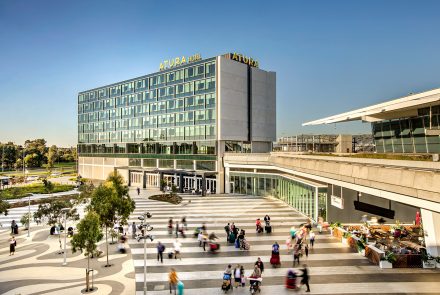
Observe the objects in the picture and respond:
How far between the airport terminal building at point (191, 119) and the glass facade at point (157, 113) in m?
0.19

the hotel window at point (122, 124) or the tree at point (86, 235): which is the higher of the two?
the hotel window at point (122, 124)

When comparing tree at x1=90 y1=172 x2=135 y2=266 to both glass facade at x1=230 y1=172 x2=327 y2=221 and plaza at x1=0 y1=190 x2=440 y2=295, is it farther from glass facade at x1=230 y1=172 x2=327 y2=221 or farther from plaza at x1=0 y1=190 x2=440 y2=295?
Answer: glass facade at x1=230 y1=172 x2=327 y2=221

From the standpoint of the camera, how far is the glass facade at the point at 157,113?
58.8 meters

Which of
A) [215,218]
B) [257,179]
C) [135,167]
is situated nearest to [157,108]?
[135,167]

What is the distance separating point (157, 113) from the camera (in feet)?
227

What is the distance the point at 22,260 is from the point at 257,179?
119 ft

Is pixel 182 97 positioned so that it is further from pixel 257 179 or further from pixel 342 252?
pixel 342 252

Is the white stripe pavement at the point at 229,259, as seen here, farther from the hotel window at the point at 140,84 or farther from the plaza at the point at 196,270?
the hotel window at the point at 140,84

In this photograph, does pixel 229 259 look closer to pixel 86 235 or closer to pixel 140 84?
pixel 86 235

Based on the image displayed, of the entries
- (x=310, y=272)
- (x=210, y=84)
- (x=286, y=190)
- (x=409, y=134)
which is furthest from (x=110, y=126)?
(x=310, y=272)

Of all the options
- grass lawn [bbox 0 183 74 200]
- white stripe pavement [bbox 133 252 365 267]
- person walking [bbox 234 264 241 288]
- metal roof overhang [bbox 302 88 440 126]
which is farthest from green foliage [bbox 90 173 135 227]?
grass lawn [bbox 0 183 74 200]

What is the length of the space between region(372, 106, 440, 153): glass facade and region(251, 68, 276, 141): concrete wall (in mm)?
28723

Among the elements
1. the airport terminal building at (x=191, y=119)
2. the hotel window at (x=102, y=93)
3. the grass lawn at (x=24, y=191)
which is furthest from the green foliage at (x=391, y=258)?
the hotel window at (x=102, y=93)

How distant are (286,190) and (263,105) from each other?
24569mm
